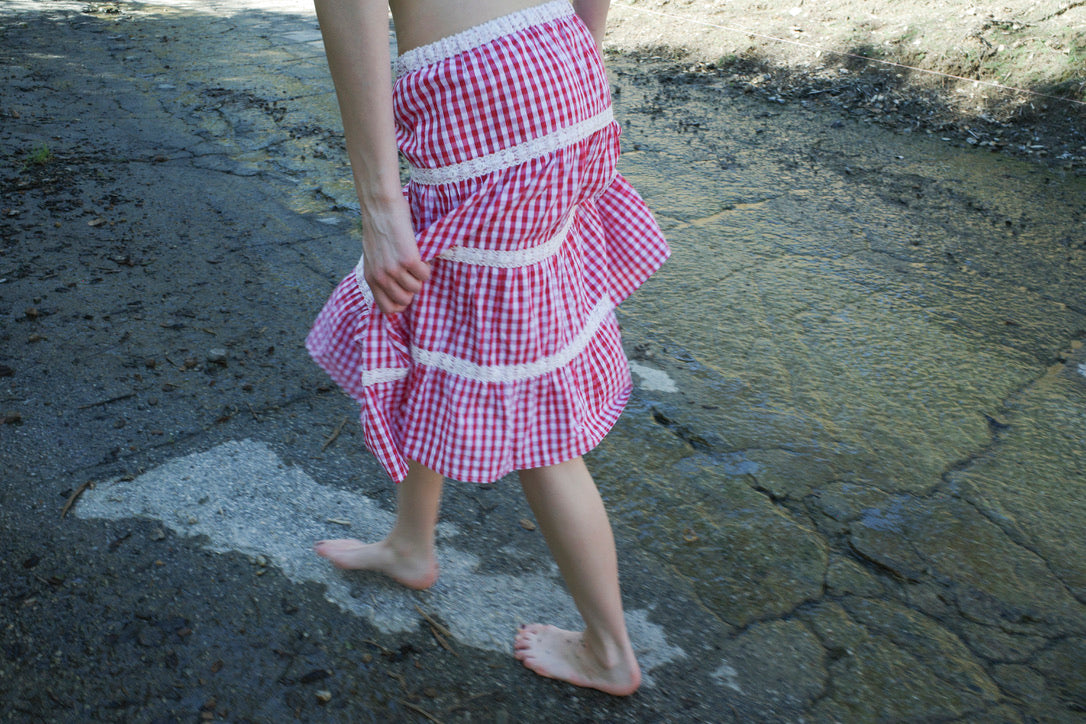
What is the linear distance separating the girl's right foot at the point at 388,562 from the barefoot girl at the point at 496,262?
8.0 inches

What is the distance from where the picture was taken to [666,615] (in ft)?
4.67

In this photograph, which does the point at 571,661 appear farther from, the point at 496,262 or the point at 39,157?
the point at 39,157

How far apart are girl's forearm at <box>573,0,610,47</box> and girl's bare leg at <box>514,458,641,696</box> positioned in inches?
26.8

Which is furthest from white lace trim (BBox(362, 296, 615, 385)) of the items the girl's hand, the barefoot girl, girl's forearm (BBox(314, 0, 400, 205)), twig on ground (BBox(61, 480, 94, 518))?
twig on ground (BBox(61, 480, 94, 518))

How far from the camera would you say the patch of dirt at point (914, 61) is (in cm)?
353

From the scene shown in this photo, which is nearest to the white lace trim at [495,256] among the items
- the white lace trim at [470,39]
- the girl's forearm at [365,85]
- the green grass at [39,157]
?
the girl's forearm at [365,85]

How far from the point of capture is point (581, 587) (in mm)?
1195

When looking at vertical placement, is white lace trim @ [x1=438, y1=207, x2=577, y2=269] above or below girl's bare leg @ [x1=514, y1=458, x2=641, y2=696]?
above

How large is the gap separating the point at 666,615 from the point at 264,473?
0.88 meters

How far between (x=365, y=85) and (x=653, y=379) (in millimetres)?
1254

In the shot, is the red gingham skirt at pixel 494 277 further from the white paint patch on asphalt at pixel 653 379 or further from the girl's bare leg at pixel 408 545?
the white paint patch on asphalt at pixel 653 379

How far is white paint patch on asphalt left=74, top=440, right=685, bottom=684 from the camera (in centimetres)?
140

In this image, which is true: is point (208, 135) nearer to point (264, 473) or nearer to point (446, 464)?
point (264, 473)

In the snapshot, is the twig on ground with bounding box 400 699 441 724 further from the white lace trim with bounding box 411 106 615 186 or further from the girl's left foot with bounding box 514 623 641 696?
the white lace trim with bounding box 411 106 615 186
